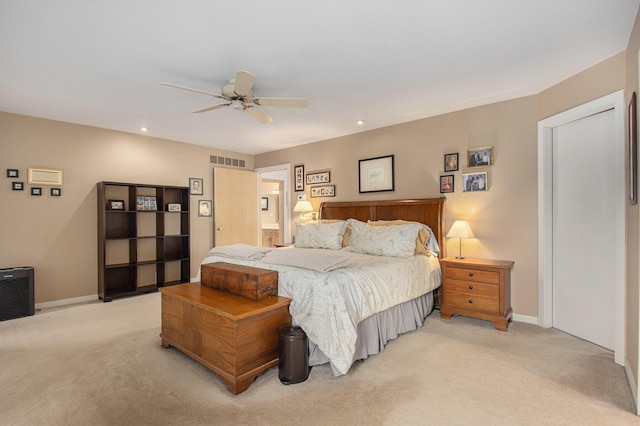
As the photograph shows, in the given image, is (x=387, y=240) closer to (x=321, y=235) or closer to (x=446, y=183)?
(x=321, y=235)

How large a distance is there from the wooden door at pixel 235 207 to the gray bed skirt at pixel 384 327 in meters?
3.88

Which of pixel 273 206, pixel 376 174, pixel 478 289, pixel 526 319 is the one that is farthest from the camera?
pixel 273 206

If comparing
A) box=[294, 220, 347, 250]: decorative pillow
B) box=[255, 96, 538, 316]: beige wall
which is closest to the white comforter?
box=[294, 220, 347, 250]: decorative pillow

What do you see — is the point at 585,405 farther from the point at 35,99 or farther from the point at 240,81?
the point at 35,99

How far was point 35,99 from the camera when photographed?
360cm

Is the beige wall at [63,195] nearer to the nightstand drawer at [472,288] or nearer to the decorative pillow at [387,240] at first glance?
the decorative pillow at [387,240]

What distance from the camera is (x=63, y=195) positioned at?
14.7ft

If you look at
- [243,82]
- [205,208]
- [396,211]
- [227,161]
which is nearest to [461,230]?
[396,211]

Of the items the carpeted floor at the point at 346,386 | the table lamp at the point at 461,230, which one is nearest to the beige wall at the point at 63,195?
the carpeted floor at the point at 346,386

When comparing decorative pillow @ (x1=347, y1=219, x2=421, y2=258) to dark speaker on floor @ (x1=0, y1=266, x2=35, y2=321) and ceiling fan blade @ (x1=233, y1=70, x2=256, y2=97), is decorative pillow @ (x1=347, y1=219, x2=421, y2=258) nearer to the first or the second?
ceiling fan blade @ (x1=233, y1=70, x2=256, y2=97)

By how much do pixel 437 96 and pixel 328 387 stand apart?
308cm

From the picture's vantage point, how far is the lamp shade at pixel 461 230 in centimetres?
365

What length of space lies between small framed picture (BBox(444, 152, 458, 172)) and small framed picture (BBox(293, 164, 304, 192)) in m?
2.60

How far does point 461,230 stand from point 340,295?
76.8 inches
